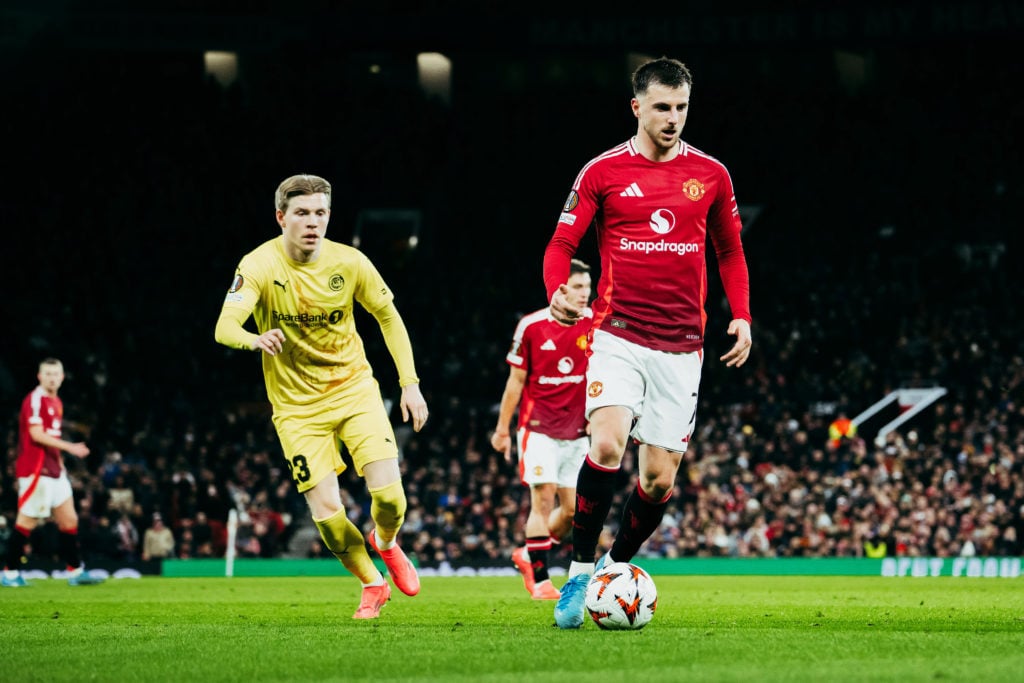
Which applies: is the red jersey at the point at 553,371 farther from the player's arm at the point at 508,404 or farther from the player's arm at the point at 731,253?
the player's arm at the point at 731,253

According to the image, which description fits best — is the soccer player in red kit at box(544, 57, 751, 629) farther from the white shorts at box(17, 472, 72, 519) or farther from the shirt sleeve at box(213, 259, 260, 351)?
the white shorts at box(17, 472, 72, 519)

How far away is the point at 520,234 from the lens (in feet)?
117

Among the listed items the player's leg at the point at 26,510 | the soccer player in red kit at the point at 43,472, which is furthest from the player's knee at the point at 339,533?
the player's leg at the point at 26,510

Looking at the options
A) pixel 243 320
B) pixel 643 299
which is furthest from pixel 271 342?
pixel 643 299

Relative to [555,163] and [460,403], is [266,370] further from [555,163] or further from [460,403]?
[555,163]

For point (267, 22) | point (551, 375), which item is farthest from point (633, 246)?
point (267, 22)

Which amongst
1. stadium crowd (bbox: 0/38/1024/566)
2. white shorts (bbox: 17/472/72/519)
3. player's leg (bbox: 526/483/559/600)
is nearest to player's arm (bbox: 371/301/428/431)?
player's leg (bbox: 526/483/559/600)

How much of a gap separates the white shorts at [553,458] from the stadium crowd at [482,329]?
1154 cm

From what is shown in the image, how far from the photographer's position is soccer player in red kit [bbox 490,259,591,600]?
1235 centimetres

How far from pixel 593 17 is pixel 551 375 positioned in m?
22.9

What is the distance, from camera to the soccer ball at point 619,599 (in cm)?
723

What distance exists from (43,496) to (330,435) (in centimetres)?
794

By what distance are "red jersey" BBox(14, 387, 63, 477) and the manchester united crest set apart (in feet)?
31.4

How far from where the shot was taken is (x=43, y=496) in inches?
612
